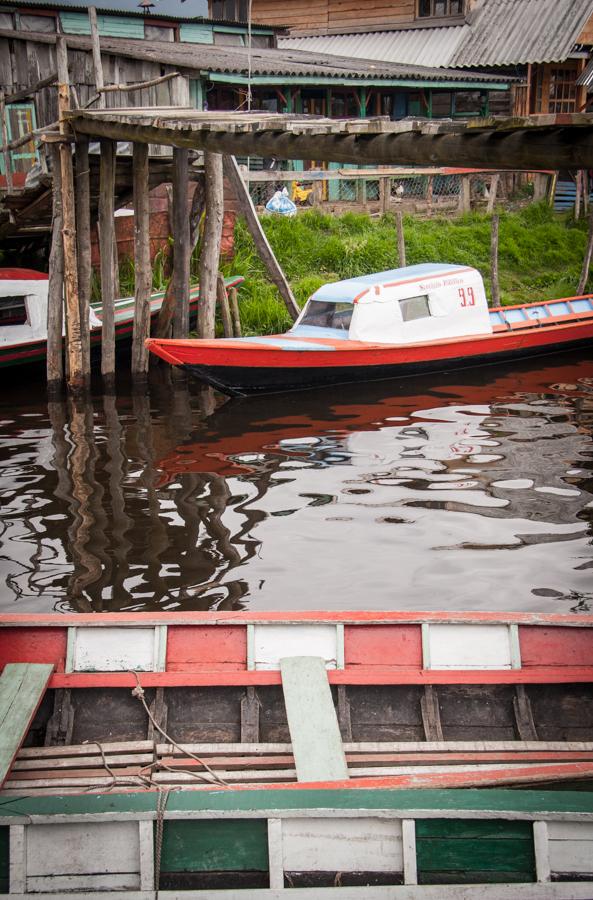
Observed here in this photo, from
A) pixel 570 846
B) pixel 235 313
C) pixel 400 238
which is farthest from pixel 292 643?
pixel 400 238

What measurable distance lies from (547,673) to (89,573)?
402 cm

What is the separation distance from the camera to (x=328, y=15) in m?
29.2

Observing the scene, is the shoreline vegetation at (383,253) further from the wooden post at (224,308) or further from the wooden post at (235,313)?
the wooden post at (224,308)

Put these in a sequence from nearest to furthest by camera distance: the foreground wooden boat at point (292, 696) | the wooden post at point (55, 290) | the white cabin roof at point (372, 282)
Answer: the foreground wooden boat at point (292, 696)
the wooden post at point (55, 290)
the white cabin roof at point (372, 282)

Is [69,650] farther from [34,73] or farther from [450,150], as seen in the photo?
[34,73]

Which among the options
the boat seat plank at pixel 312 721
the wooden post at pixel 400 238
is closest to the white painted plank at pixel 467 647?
the boat seat plank at pixel 312 721

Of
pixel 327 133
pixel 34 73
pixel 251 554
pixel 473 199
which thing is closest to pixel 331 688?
pixel 251 554

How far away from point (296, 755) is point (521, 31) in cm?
2613

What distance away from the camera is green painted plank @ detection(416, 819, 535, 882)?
162 inches

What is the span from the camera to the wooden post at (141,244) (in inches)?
531

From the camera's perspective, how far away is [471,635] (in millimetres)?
5672

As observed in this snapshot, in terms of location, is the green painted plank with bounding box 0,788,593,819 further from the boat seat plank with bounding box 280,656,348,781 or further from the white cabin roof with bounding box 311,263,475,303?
the white cabin roof with bounding box 311,263,475,303

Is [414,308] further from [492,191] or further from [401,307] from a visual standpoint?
[492,191]

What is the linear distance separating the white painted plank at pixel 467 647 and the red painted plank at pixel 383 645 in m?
0.07
